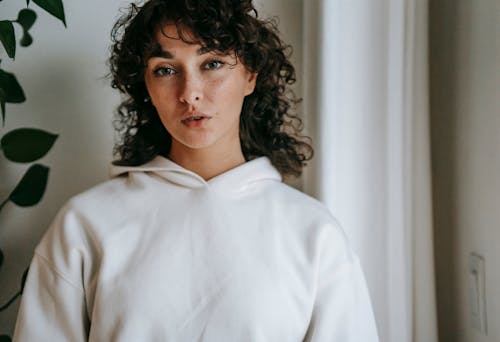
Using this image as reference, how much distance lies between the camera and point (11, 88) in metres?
1.40

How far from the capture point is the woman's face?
A: 3.76 ft

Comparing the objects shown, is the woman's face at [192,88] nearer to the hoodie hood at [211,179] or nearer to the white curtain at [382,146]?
the hoodie hood at [211,179]

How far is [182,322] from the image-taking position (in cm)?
115

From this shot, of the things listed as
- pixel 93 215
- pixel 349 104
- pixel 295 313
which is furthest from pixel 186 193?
pixel 349 104

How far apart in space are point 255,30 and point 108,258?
528 millimetres

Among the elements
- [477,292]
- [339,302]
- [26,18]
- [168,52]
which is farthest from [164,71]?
[477,292]

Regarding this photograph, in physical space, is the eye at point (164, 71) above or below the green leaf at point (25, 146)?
above

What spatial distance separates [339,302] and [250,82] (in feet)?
1.58

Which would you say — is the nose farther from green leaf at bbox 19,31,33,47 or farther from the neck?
green leaf at bbox 19,31,33,47

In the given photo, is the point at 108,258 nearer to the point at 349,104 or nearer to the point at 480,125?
the point at 349,104

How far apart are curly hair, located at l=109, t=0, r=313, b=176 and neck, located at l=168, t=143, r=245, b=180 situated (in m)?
0.09

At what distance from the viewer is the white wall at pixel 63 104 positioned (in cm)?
153

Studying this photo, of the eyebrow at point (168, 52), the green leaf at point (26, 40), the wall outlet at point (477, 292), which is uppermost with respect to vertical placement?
the green leaf at point (26, 40)

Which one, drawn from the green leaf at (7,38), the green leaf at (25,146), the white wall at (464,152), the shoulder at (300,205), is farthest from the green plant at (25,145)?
the white wall at (464,152)
